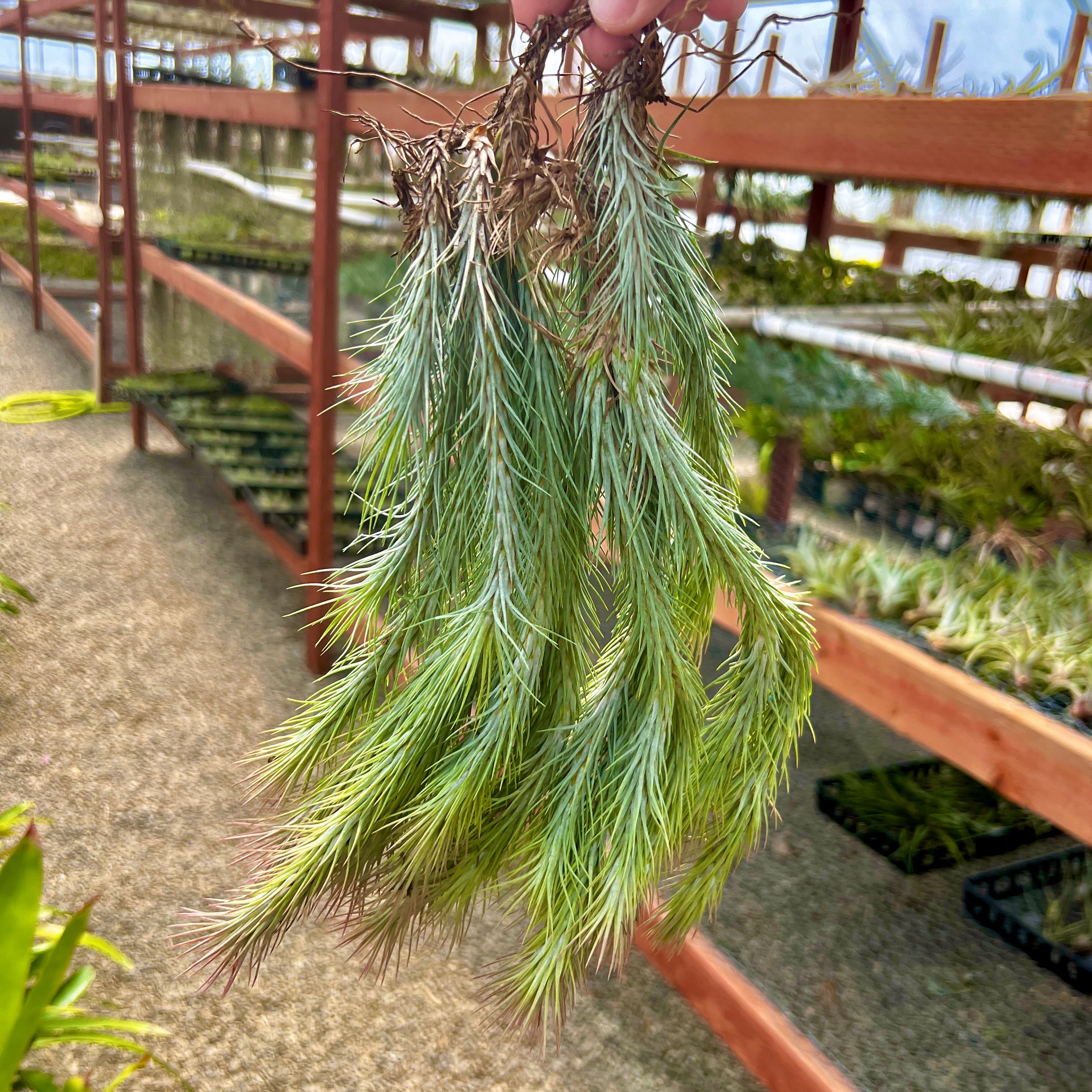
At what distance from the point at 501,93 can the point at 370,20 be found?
1910 mm

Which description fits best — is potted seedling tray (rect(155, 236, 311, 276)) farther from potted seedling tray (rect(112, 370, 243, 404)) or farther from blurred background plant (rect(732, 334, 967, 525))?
blurred background plant (rect(732, 334, 967, 525))

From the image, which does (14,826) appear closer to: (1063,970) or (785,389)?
(785,389)

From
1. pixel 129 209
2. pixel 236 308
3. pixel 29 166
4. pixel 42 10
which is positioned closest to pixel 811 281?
pixel 236 308

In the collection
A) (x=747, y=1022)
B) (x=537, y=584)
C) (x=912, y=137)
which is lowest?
(x=747, y=1022)

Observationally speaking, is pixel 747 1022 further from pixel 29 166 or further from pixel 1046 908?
pixel 29 166

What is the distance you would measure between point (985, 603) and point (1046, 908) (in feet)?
2.47

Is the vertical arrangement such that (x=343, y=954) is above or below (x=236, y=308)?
below

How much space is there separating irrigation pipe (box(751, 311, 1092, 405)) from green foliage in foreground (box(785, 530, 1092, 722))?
0.26 metres

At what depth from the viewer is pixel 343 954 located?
151cm

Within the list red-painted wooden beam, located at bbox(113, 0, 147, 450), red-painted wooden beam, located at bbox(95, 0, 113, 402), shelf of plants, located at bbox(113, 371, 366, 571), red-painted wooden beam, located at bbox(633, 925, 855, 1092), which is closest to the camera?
red-painted wooden beam, located at bbox(633, 925, 855, 1092)

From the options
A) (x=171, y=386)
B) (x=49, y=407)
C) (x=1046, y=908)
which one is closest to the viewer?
(x=1046, y=908)

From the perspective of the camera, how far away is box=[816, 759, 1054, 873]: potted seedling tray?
179cm

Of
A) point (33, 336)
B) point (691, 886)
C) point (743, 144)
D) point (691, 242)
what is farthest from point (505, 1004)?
point (33, 336)

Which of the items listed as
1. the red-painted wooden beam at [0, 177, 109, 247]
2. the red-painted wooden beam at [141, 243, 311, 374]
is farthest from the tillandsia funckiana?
the red-painted wooden beam at [0, 177, 109, 247]
